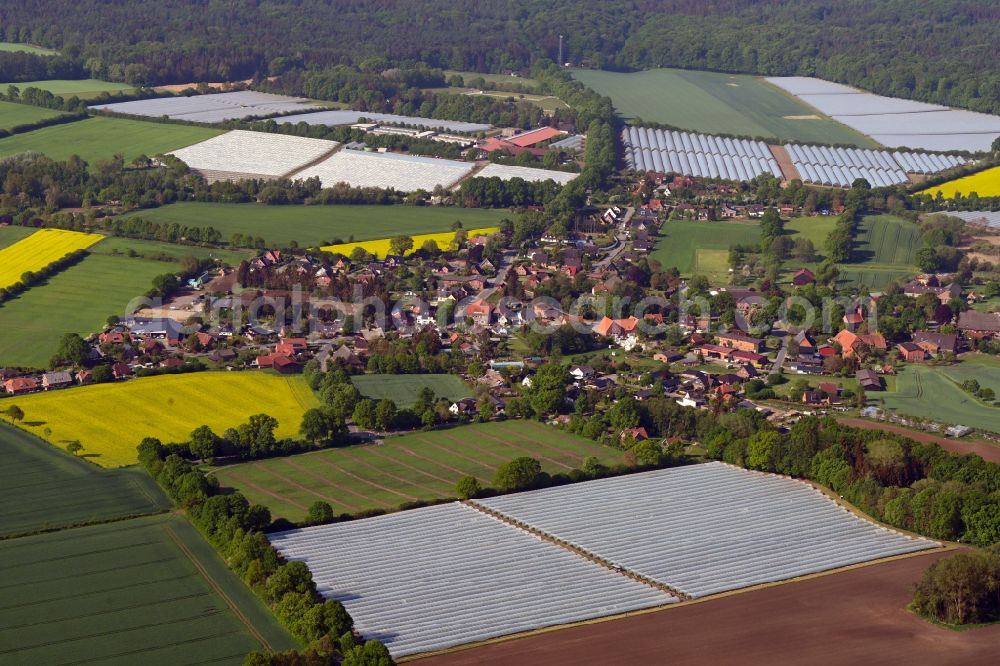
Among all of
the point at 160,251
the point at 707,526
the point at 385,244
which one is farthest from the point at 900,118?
the point at 707,526

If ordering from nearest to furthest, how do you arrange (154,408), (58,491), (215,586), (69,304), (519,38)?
(215,586)
(58,491)
(154,408)
(69,304)
(519,38)

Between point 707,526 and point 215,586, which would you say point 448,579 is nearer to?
point 215,586

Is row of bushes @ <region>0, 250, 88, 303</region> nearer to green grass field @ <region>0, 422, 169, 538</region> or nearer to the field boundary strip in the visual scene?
green grass field @ <region>0, 422, 169, 538</region>

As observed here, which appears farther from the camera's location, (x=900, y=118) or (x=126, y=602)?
(x=900, y=118)

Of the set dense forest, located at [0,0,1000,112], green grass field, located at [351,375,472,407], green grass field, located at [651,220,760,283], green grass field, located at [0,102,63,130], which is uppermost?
dense forest, located at [0,0,1000,112]

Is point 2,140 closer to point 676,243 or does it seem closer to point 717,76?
point 676,243

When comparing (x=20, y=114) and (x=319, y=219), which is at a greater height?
(x=20, y=114)

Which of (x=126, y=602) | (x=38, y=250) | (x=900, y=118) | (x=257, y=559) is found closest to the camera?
(x=126, y=602)

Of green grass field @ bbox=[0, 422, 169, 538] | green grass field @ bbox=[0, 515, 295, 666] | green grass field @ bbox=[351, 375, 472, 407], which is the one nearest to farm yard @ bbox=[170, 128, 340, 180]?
green grass field @ bbox=[351, 375, 472, 407]
